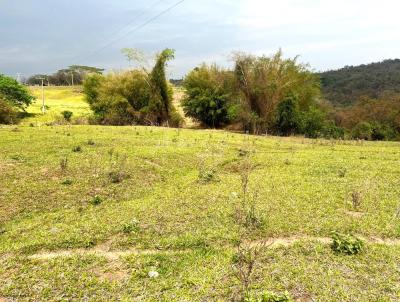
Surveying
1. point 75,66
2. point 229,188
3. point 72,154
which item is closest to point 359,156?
point 229,188

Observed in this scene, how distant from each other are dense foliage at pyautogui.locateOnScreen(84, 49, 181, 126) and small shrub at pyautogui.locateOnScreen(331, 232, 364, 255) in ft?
84.9

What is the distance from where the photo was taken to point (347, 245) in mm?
5938

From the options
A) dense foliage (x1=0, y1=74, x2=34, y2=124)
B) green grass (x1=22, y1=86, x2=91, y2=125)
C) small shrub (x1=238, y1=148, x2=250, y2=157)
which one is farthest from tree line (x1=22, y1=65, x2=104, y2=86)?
small shrub (x1=238, y1=148, x2=250, y2=157)

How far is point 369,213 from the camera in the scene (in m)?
7.66

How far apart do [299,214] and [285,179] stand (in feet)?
9.84

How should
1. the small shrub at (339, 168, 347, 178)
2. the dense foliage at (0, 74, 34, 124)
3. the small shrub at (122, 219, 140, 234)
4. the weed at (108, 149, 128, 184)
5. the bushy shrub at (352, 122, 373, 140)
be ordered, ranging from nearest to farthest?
the small shrub at (122, 219, 140, 234)
the weed at (108, 149, 128, 184)
the small shrub at (339, 168, 347, 178)
the bushy shrub at (352, 122, 373, 140)
the dense foliage at (0, 74, 34, 124)

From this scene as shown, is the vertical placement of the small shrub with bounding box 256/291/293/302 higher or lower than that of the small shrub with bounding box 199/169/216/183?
lower

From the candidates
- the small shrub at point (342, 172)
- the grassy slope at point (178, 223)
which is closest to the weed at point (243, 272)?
the grassy slope at point (178, 223)

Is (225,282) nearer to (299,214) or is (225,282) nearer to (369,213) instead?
(299,214)

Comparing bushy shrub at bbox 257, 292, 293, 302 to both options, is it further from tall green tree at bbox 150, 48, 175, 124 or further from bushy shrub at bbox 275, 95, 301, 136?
tall green tree at bbox 150, 48, 175, 124

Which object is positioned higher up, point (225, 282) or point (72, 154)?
point (72, 154)

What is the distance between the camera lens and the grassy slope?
16.7 feet

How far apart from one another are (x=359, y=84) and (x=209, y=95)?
220 feet

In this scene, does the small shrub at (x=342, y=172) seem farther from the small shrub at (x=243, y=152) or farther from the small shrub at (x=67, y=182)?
the small shrub at (x=67, y=182)
